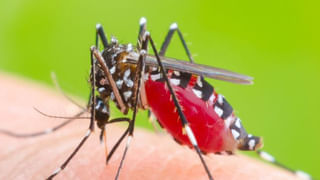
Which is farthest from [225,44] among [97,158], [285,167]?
[285,167]

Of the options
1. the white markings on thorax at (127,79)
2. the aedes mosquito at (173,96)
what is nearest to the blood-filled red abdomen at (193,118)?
the aedes mosquito at (173,96)

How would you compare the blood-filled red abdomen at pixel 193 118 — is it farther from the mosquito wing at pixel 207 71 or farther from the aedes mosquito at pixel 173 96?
the mosquito wing at pixel 207 71

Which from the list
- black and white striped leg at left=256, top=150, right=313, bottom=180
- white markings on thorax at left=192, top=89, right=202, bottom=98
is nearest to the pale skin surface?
black and white striped leg at left=256, top=150, right=313, bottom=180

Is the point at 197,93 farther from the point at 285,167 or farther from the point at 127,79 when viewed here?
the point at 285,167

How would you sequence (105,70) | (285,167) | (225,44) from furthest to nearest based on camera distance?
(225,44) → (285,167) → (105,70)

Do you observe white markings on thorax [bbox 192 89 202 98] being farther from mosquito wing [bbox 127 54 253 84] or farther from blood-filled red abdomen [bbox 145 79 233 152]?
mosquito wing [bbox 127 54 253 84]

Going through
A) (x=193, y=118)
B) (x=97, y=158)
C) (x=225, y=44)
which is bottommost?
(x=97, y=158)

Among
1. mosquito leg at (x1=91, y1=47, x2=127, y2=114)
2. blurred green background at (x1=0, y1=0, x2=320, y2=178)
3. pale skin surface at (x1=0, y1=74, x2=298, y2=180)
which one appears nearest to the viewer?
mosquito leg at (x1=91, y1=47, x2=127, y2=114)
